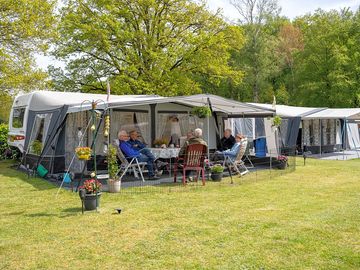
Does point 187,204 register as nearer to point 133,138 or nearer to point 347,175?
point 133,138

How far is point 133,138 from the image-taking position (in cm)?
854

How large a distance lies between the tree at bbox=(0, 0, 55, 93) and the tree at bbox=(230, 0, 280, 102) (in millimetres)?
14107

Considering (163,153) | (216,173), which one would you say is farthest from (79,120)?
(216,173)

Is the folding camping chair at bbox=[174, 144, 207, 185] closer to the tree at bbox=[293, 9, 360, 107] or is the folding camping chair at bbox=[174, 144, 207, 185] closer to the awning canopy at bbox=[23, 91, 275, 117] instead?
the awning canopy at bbox=[23, 91, 275, 117]

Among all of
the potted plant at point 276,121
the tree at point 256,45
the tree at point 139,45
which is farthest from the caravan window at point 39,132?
the tree at point 256,45

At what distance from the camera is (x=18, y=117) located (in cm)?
1108

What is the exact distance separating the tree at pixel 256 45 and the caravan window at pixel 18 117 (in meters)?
15.8

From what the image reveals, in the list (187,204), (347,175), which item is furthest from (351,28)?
(187,204)

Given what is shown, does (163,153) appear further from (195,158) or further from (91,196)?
(91,196)

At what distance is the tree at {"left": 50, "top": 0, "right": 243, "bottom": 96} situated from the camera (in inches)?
628

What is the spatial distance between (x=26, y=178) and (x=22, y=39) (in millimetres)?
6071

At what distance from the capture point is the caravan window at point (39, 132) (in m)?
8.95

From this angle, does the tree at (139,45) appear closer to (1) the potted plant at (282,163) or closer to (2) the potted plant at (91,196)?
(1) the potted plant at (282,163)

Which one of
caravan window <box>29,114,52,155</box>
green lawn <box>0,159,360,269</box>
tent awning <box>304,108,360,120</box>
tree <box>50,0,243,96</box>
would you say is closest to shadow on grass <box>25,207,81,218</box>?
green lawn <box>0,159,360,269</box>
